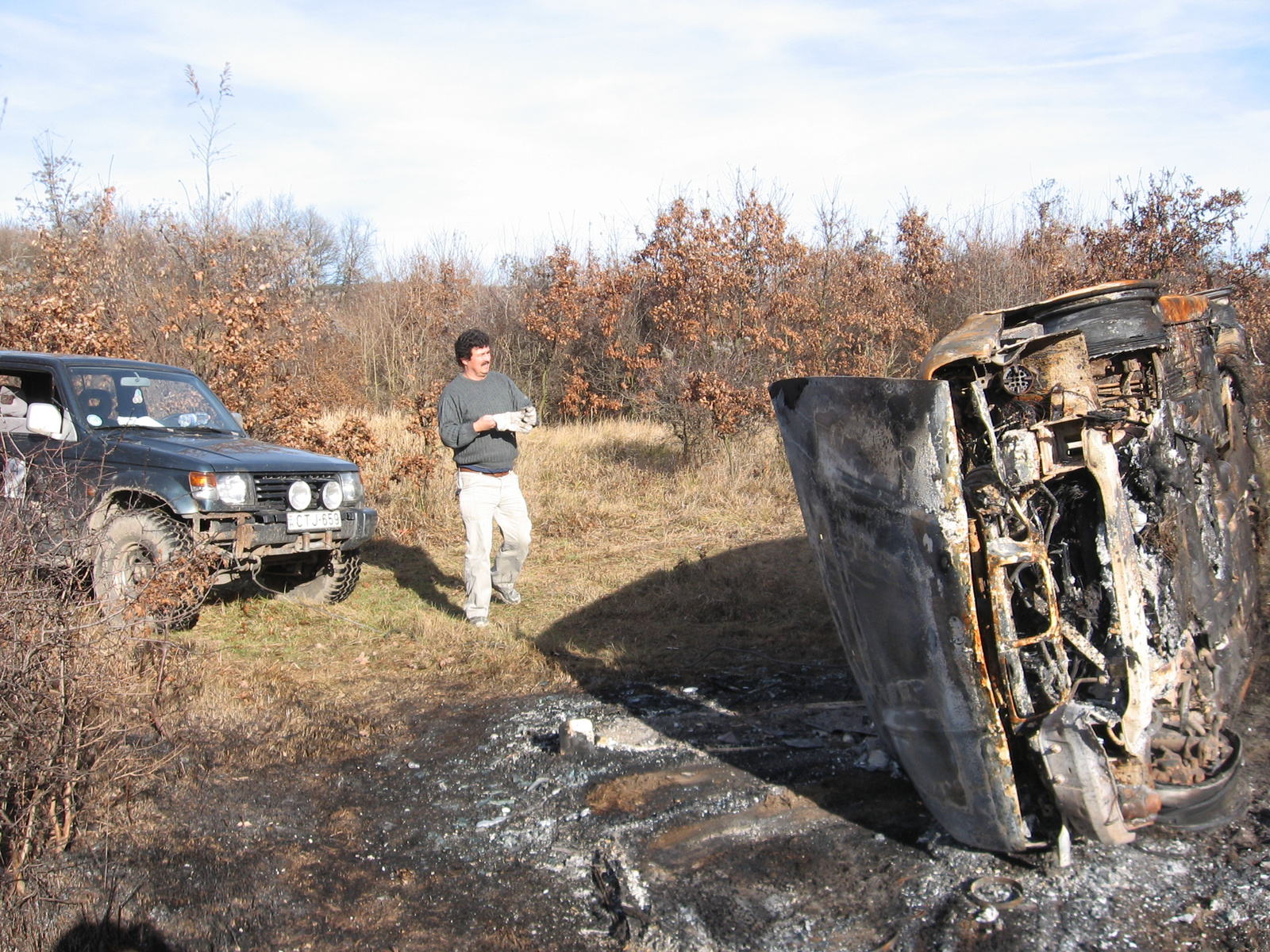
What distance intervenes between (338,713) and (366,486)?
5.65 metres

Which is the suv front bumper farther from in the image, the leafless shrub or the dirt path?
the dirt path

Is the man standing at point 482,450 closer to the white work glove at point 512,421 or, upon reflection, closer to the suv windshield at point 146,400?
the white work glove at point 512,421

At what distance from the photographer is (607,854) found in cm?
333

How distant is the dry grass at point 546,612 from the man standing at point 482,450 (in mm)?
487

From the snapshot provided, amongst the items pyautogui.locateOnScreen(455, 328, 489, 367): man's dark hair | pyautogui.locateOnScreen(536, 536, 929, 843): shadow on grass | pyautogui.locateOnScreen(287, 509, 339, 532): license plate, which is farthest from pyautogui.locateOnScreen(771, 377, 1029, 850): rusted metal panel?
pyautogui.locateOnScreen(287, 509, 339, 532): license plate

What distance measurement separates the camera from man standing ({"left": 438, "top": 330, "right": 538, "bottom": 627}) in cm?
632

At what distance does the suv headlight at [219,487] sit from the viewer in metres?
6.10

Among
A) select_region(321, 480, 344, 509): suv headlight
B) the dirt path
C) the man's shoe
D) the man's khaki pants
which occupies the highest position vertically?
select_region(321, 480, 344, 509): suv headlight

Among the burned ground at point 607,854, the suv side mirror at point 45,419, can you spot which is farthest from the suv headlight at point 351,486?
the burned ground at point 607,854

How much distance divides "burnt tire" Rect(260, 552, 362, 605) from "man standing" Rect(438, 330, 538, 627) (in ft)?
4.21

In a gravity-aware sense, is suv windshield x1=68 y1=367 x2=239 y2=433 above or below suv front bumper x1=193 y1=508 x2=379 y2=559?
above

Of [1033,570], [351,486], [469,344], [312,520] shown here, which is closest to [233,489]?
[312,520]

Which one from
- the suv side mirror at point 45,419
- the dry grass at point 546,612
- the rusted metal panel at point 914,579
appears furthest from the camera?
the suv side mirror at point 45,419

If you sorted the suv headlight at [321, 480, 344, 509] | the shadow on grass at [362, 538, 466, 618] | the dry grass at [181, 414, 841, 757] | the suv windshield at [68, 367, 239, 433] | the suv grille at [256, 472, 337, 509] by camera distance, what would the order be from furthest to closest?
the shadow on grass at [362, 538, 466, 618]
the suv headlight at [321, 480, 344, 509]
the suv windshield at [68, 367, 239, 433]
the suv grille at [256, 472, 337, 509]
the dry grass at [181, 414, 841, 757]
